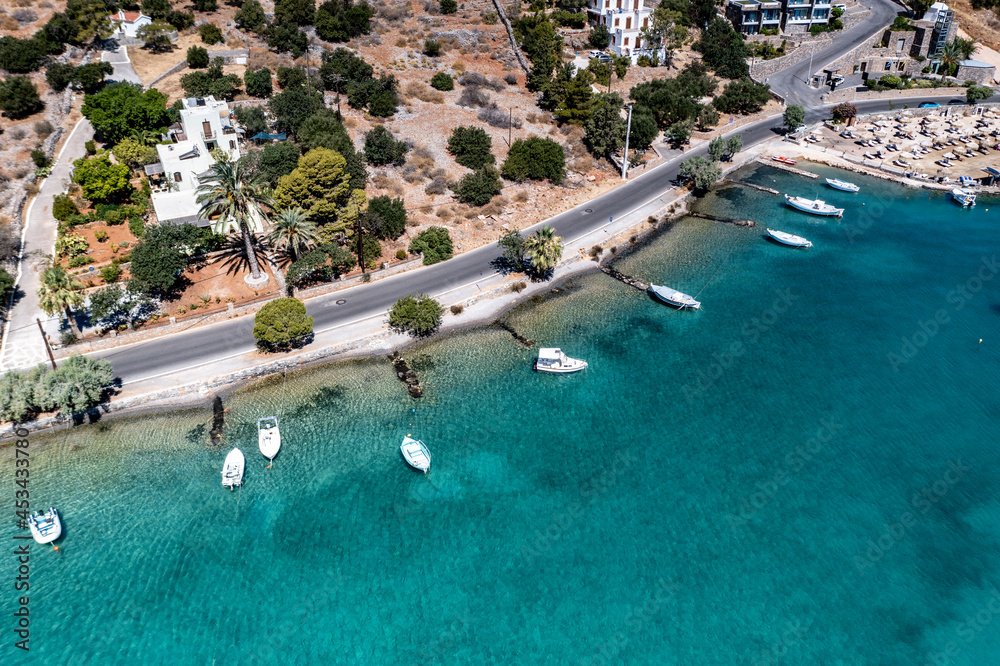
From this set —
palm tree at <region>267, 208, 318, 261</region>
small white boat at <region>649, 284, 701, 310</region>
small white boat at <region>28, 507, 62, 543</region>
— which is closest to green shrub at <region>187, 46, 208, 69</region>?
palm tree at <region>267, 208, 318, 261</region>

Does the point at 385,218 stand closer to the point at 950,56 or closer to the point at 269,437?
the point at 269,437

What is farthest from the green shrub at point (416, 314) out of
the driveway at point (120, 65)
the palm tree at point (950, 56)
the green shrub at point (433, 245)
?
the palm tree at point (950, 56)

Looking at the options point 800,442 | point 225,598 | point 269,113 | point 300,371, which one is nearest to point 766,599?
point 800,442

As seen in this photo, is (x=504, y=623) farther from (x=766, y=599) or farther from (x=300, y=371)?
(x=300, y=371)

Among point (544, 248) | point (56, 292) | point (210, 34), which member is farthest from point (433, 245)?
point (210, 34)

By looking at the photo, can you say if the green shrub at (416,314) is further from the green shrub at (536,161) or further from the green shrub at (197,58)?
the green shrub at (197,58)

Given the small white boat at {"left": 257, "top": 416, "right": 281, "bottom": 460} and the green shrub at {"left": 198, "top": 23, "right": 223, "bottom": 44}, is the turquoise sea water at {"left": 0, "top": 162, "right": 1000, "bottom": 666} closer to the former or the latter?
the small white boat at {"left": 257, "top": 416, "right": 281, "bottom": 460}

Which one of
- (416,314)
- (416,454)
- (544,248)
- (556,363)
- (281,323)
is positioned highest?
(544,248)
